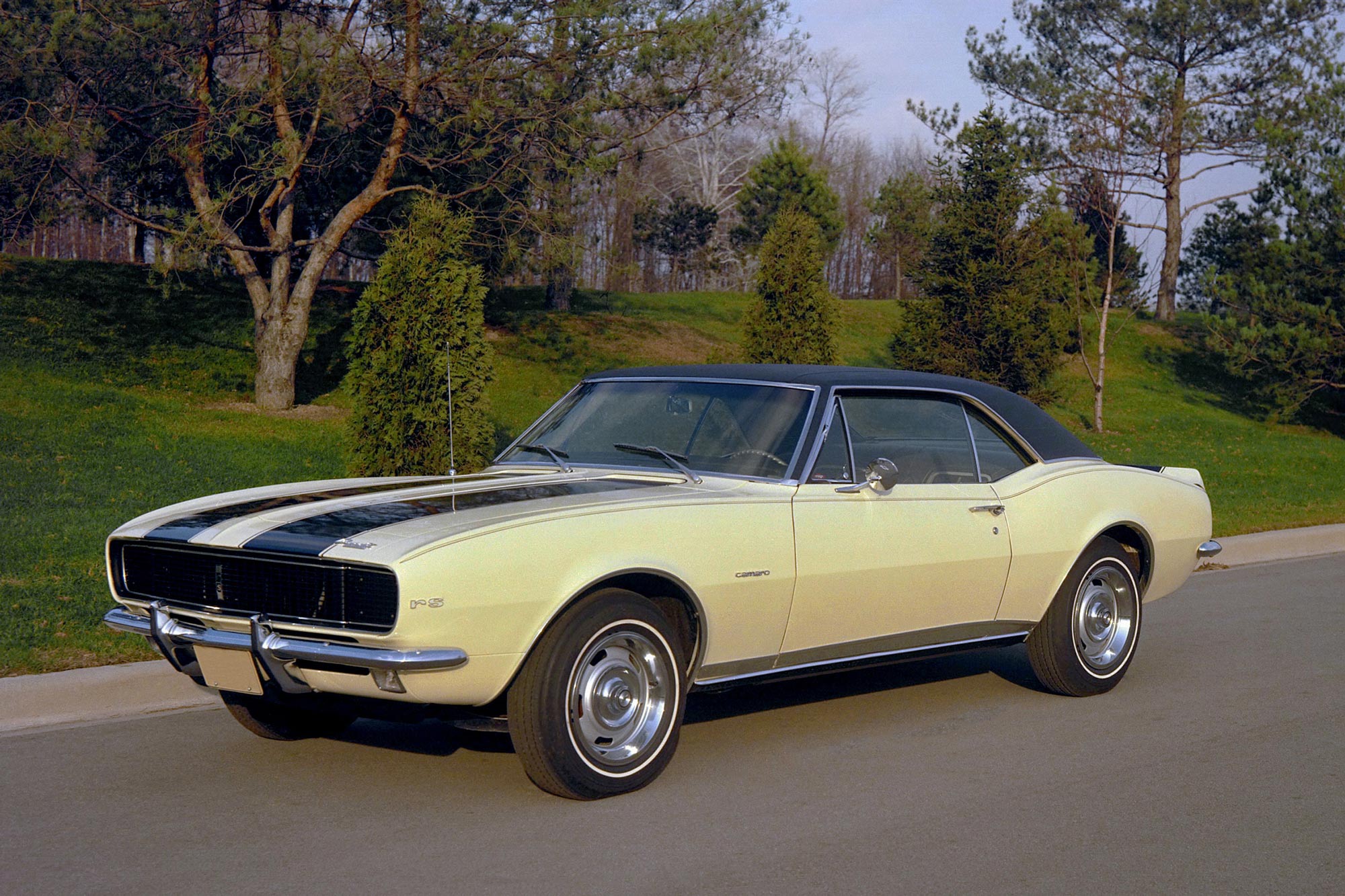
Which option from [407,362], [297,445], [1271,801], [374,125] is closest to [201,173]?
[374,125]

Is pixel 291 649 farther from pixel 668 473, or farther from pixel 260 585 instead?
pixel 668 473

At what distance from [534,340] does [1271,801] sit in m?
22.7

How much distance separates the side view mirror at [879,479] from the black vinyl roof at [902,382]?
0.48m

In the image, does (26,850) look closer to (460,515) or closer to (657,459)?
(460,515)

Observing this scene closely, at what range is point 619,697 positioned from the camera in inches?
189

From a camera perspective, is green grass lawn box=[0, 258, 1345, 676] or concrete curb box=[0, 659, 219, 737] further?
green grass lawn box=[0, 258, 1345, 676]

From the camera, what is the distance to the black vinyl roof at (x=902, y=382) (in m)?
5.99

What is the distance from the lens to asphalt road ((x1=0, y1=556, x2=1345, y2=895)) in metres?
4.05

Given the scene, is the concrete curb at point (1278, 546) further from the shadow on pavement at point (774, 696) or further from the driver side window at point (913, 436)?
the driver side window at point (913, 436)

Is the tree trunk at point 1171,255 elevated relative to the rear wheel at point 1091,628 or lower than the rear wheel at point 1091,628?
elevated

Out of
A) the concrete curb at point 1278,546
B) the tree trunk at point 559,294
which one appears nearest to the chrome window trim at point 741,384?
the concrete curb at point 1278,546

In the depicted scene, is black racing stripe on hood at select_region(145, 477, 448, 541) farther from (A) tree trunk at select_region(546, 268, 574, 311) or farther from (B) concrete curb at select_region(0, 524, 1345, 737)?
(A) tree trunk at select_region(546, 268, 574, 311)

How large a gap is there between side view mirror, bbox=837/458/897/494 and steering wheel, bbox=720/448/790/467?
32cm

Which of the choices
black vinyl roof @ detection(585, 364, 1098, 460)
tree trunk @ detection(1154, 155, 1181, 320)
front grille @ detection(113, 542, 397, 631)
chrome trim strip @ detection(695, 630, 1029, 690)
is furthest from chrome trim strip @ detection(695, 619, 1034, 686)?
tree trunk @ detection(1154, 155, 1181, 320)
